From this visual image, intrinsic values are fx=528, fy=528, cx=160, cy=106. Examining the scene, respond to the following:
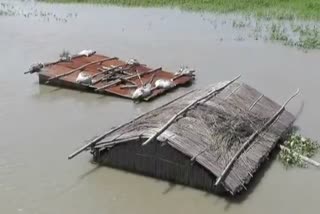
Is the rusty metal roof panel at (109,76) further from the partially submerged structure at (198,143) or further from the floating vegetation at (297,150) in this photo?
the floating vegetation at (297,150)

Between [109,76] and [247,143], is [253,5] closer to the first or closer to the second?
[109,76]

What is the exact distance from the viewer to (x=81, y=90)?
1281 cm

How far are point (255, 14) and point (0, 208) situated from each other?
1591cm

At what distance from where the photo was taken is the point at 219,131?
874 cm

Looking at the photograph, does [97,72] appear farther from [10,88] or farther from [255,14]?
[255,14]

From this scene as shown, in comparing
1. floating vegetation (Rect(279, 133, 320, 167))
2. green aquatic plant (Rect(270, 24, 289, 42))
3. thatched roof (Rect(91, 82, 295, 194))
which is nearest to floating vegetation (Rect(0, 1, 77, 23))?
green aquatic plant (Rect(270, 24, 289, 42))

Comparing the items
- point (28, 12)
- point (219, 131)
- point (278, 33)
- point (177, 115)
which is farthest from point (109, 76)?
point (28, 12)

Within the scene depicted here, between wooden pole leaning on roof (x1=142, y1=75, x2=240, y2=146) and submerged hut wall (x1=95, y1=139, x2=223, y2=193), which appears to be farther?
wooden pole leaning on roof (x1=142, y1=75, x2=240, y2=146)

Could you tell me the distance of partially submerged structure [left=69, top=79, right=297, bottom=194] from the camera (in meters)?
7.99

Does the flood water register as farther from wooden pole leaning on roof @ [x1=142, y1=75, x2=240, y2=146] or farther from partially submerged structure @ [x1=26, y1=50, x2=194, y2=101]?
wooden pole leaning on roof @ [x1=142, y1=75, x2=240, y2=146]

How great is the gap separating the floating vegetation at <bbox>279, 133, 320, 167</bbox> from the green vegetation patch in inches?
466

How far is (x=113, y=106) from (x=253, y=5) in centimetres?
1307

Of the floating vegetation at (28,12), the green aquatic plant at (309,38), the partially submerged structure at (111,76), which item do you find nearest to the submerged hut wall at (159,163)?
the partially submerged structure at (111,76)

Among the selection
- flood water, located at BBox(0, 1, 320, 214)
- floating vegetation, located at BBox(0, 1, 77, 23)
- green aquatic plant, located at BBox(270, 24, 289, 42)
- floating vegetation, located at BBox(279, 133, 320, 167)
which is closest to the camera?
flood water, located at BBox(0, 1, 320, 214)
